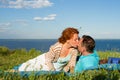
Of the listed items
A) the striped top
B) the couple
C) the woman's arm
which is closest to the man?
the couple

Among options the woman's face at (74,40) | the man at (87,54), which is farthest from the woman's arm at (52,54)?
the man at (87,54)

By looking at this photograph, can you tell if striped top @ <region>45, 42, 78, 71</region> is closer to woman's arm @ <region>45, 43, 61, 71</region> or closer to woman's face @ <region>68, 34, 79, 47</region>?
woman's arm @ <region>45, 43, 61, 71</region>

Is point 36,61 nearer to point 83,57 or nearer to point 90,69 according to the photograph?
point 83,57

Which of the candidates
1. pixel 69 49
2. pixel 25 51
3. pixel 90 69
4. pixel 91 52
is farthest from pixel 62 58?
pixel 25 51

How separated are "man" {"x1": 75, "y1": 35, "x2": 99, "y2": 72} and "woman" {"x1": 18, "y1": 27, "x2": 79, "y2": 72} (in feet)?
1.53

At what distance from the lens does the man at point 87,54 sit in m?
9.09

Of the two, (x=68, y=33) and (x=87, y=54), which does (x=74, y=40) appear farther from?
(x=87, y=54)

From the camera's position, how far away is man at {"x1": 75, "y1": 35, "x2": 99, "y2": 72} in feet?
29.8

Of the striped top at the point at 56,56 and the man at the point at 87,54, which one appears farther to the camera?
the striped top at the point at 56,56

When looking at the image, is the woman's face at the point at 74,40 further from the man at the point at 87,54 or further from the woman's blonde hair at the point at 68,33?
the man at the point at 87,54

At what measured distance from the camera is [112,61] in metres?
10.0

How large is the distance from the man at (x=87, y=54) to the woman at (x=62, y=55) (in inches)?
18.4

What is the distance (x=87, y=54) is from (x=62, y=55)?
0.97m

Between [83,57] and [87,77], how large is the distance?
4.71 feet
